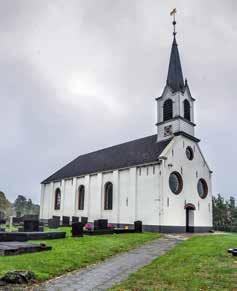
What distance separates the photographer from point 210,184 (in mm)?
33750

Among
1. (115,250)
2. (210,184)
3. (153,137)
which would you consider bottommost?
A: (115,250)

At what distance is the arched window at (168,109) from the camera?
105ft

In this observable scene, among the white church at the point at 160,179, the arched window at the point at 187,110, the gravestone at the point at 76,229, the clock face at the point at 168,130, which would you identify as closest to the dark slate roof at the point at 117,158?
the white church at the point at 160,179

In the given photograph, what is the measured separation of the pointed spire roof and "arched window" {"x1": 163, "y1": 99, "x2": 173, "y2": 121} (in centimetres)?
147

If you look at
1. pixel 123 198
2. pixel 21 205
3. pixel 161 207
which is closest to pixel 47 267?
pixel 161 207

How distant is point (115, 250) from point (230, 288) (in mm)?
8027

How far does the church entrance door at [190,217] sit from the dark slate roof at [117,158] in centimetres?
606

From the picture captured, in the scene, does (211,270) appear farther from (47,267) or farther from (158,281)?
(47,267)

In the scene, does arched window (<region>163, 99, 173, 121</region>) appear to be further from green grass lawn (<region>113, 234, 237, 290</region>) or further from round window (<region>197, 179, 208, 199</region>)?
green grass lawn (<region>113, 234, 237, 290</region>)

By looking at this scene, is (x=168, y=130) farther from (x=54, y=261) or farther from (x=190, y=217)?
(x=54, y=261)

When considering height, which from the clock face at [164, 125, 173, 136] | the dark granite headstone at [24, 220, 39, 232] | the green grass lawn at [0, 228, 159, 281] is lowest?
the green grass lawn at [0, 228, 159, 281]

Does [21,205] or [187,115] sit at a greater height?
[187,115]

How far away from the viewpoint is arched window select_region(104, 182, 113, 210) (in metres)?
32.9

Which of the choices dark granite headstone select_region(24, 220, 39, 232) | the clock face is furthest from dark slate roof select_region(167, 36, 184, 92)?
dark granite headstone select_region(24, 220, 39, 232)
